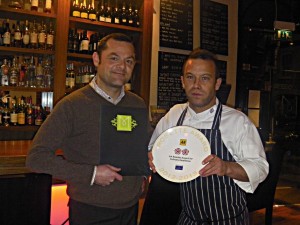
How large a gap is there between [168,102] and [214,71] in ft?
8.84

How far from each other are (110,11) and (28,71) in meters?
1.08

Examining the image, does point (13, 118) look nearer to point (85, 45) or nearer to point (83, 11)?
point (85, 45)

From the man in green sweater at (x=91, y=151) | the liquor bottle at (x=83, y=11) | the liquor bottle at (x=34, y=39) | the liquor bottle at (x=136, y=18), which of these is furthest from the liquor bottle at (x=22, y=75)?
the man in green sweater at (x=91, y=151)

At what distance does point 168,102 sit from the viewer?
13.8 feet

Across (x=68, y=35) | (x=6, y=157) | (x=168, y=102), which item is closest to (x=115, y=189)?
(x=6, y=157)

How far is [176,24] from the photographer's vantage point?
167 inches

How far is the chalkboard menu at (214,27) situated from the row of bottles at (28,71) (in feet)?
6.61

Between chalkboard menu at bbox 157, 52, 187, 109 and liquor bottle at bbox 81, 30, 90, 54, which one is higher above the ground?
liquor bottle at bbox 81, 30, 90, 54

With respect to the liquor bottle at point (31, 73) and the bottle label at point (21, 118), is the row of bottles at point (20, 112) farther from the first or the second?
the liquor bottle at point (31, 73)

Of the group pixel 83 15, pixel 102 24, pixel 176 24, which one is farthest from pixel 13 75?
pixel 176 24

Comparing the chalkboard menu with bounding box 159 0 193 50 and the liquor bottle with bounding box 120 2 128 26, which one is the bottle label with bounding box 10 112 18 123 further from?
the chalkboard menu with bounding box 159 0 193 50

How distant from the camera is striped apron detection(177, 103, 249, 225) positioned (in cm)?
150

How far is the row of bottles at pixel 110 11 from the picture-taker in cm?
360

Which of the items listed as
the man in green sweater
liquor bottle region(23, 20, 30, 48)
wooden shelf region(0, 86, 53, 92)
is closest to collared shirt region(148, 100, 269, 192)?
the man in green sweater
